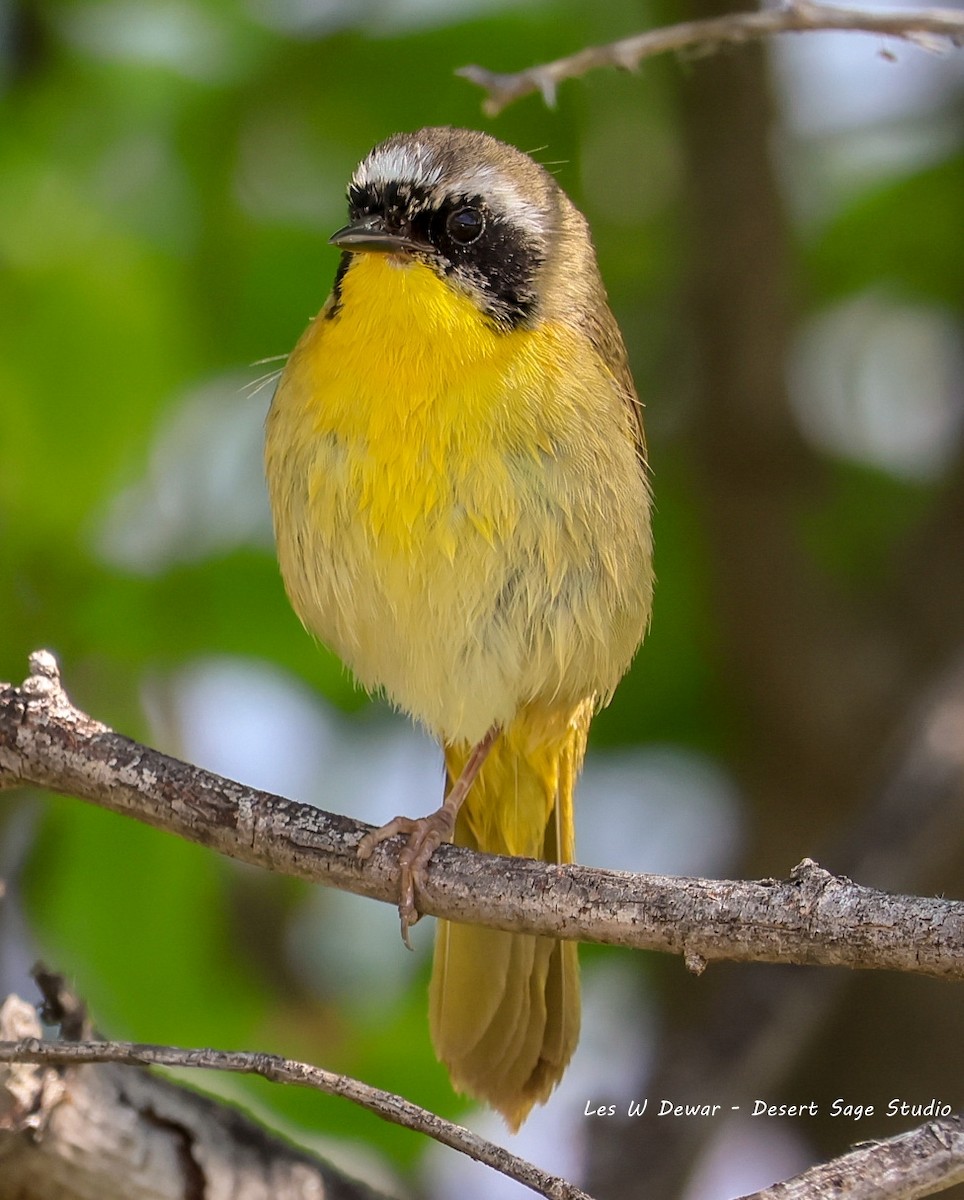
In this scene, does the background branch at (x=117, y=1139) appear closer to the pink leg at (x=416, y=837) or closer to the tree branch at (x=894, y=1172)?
the pink leg at (x=416, y=837)

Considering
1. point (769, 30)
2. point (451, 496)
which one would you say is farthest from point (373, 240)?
point (769, 30)

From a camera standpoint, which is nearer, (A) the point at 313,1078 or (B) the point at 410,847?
(A) the point at 313,1078

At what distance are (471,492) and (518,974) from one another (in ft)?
3.70

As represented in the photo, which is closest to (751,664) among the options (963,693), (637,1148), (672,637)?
(672,637)

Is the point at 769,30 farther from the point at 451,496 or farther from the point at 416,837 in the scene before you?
the point at 416,837

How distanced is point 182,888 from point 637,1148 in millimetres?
1277

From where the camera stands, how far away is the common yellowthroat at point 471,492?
10.9ft

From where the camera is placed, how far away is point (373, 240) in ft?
11.0

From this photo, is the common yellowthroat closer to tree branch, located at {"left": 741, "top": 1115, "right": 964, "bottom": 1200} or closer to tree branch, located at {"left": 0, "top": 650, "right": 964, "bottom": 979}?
tree branch, located at {"left": 0, "top": 650, "right": 964, "bottom": 979}

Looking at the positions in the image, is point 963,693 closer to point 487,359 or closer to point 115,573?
point 487,359

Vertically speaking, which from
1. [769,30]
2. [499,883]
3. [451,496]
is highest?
[769,30]

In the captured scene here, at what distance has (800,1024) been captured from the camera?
4.16m

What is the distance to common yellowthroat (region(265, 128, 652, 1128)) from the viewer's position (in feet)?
10.9

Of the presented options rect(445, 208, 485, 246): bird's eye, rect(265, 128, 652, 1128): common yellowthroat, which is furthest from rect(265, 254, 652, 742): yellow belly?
rect(445, 208, 485, 246): bird's eye
